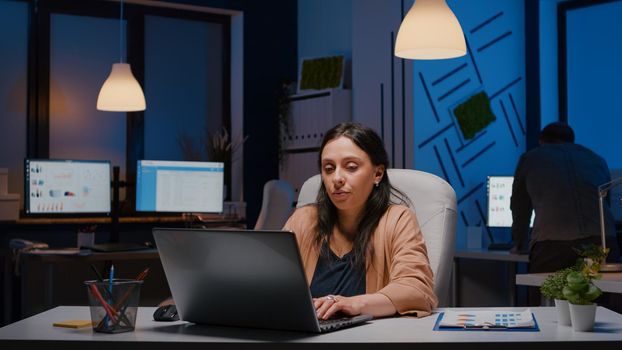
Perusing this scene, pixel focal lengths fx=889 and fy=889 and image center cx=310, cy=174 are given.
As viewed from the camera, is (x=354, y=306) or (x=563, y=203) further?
(x=563, y=203)

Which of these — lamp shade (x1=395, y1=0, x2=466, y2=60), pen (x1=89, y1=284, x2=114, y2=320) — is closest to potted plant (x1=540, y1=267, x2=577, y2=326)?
pen (x1=89, y1=284, x2=114, y2=320)

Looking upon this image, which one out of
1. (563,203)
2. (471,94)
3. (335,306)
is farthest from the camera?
(471,94)

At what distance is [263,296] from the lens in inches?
68.6

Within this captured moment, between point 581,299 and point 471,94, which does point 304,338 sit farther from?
point 471,94

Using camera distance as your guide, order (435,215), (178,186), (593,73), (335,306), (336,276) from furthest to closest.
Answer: (593,73)
(178,186)
(435,215)
(336,276)
(335,306)

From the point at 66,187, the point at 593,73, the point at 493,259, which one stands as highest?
the point at 593,73

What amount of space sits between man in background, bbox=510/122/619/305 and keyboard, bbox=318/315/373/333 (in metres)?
2.51

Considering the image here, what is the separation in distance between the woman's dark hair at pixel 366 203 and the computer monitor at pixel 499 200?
11.5 ft

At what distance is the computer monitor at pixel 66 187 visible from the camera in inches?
184

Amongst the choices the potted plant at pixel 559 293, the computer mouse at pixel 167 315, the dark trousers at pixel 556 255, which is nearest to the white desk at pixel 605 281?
the dark trousers at pixel 556 255

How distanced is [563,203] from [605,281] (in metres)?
1.10

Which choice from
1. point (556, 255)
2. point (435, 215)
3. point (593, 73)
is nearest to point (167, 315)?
point (435, 215)

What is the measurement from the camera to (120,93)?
5.29 meters
